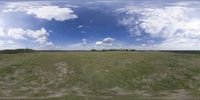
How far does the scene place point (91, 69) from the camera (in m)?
95.2

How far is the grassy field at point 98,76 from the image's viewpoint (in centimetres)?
7862

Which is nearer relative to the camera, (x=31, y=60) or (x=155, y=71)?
(x=155, y=71)

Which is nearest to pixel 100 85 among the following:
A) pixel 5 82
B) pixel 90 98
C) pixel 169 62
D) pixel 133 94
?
pixel 133 94

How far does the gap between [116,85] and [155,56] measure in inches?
1285

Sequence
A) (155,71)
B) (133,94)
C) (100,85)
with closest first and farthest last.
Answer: (133,94)
(100,85)
(155,71)

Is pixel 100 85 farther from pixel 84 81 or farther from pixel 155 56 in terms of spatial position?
pixel 155 56

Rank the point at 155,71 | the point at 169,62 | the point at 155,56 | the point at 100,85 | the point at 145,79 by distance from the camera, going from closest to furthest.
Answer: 1. the point at 100,85
2. the point at 145,79
3. the point at 155,71
4. the point at 169,62
5. the point at 155,56

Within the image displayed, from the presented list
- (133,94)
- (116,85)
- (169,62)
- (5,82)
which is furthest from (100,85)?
(169,62)

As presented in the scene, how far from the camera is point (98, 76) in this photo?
296 ft

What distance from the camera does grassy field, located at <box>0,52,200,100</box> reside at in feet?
258

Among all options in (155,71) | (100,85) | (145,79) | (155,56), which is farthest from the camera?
(155,56)

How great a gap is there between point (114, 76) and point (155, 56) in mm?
27293

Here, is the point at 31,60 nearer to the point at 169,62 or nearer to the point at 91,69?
the point at 91,69

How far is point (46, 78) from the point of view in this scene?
9094cm
